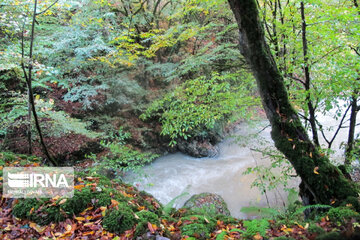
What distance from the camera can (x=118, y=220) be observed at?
81.0 inches

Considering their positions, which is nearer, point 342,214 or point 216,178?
point 342,214

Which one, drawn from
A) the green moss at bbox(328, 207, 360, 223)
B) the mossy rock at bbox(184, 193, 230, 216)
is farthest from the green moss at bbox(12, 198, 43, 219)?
the mossy rock at bbox(184, 193, 230, 216)

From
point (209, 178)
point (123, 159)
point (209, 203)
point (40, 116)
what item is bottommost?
point (209, 178)

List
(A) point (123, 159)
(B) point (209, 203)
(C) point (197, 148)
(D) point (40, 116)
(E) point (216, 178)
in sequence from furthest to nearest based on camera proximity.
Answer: (C) point (197, 148) < (E) point (216, 178) < (B) point (209, 203) < (D) point (40, 116) < (A) point (123, 159)

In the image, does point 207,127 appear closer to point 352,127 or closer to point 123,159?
point 123,159

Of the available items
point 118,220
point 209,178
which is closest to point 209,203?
point 209,178

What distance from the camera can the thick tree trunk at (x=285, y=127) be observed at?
2715 mm

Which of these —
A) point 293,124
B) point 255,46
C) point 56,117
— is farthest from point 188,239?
point 56,117

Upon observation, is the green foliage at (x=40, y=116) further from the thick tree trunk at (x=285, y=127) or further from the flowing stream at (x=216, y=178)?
the thick tree trunk at (x=285, y=127)

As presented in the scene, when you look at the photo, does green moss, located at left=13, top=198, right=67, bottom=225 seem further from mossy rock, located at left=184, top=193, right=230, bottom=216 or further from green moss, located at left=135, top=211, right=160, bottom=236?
mossy rock, located at left=184, top=193, right=230, bottom=216

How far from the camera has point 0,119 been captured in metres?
4.99

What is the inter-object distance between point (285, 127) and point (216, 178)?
565 centimetres

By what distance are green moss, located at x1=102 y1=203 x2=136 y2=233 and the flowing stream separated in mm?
3740

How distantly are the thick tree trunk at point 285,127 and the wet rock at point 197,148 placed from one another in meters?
6.93
